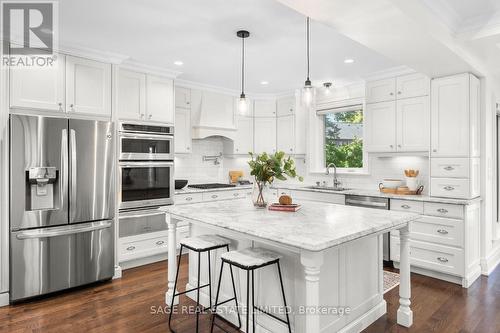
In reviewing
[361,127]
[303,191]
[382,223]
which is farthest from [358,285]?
[361,127]

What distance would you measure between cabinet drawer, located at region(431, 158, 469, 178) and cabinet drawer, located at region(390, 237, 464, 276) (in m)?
0.83

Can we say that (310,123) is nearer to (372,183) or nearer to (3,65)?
(372,183)

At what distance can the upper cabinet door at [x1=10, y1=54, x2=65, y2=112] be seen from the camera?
3.10m

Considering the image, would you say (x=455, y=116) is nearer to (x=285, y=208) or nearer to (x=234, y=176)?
(x=285, y=208)

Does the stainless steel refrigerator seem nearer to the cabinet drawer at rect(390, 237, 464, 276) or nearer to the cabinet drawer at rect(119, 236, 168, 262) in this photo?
the cabinet drawer at rect(119, 236, 168, 262)

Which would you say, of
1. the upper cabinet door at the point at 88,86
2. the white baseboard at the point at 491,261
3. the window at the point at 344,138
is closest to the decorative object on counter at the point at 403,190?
the window at the point at 344,138

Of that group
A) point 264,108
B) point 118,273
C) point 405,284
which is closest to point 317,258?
point 405,284

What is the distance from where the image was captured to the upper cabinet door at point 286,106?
570 centimetres

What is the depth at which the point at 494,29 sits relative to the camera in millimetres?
2662

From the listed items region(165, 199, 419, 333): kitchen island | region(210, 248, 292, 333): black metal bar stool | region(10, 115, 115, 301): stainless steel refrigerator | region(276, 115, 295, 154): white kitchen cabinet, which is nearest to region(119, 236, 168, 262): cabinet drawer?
region(10, 115, 115, 301): stainless steel refrigerator

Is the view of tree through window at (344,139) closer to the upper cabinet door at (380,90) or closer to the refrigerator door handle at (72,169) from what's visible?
the upper cabinet door at (380,90)

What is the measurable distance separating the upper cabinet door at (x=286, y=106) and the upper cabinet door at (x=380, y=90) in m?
1.42

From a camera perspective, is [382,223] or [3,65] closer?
[382,223]

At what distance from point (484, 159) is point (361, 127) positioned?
1.79 m
